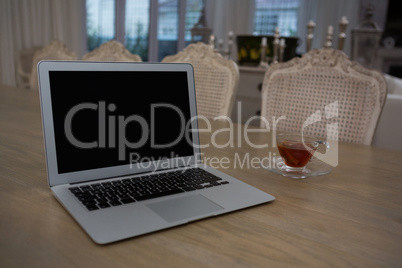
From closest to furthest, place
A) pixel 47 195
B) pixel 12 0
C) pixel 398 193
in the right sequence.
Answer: pixel 47 195, pixel 398 193, pixel 12 0

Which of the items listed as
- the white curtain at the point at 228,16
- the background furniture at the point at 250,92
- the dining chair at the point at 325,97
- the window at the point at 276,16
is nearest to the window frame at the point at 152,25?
the white curtain at the point at 228,16

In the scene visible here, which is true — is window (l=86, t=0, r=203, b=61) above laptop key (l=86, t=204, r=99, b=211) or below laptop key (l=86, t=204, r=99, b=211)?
above

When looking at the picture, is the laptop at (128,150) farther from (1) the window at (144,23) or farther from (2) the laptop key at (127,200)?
(1) the window at (144,23)

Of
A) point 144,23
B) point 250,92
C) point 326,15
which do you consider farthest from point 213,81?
point 326,15

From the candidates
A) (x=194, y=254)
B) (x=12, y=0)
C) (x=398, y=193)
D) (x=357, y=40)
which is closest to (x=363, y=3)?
(x=357, y=40)

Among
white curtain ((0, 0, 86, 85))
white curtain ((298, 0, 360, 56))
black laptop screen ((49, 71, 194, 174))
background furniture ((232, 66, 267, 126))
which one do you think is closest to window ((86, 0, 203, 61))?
white curtain ((0, 0, 86, 85))

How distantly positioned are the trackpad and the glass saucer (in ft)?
0.82

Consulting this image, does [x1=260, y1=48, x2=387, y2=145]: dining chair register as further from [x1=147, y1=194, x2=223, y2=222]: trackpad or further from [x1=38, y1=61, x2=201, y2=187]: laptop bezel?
[x1=147, y1=194, x2=223, y2=222]: trackpad

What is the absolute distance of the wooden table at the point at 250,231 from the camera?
1.50ft

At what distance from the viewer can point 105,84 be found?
72 cm

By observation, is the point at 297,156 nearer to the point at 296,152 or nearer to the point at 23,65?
the point at 296,152

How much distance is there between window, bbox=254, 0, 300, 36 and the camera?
659 centimetres

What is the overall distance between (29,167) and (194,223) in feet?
1.34

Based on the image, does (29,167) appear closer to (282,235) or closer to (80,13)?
(282,235)
